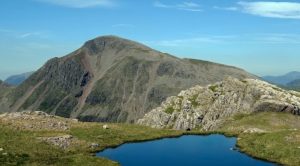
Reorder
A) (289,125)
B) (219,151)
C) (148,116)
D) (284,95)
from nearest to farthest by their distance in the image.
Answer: (219,151) < (289,125) < (284,95) < (148,116)

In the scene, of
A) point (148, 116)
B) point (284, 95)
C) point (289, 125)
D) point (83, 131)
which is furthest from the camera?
point (148, 116)

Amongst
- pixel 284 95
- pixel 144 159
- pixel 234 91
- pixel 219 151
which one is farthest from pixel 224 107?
pixel 144 159

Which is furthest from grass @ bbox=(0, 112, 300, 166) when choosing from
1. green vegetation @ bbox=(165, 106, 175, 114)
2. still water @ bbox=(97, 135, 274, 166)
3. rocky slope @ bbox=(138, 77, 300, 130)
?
green vegetation @ bbox=(165, 106, 175, 114)

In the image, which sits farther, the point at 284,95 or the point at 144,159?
the point at 284,95

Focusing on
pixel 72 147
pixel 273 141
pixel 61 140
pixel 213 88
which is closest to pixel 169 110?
pixel 213 88

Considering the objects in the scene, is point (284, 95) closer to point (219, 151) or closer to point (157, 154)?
A: point (219, 151)

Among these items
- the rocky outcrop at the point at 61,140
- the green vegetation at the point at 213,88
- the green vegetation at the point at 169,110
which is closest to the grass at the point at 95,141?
the rocky outcrop at the point at 61,140
